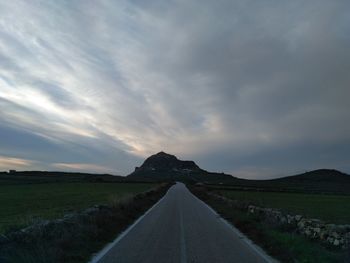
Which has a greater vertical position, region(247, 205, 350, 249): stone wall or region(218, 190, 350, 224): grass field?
region(218, 190, 350, 224): grass field

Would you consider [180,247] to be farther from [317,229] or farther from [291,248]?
[317,229]

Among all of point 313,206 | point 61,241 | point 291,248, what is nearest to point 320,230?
point 291,248

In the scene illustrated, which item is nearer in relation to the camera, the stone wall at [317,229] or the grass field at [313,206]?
the stone wall at [317,229]

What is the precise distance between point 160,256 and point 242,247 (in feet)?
11.9

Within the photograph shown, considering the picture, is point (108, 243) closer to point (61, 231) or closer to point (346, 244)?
point (61, 231)

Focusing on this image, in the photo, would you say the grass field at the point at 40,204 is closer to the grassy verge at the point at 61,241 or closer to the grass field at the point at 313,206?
the grassy verge at the point at 61,241

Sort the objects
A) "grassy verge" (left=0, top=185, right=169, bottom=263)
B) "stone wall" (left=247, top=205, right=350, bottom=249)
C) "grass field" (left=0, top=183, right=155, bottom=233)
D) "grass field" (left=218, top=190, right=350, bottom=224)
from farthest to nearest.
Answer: "grass field" (left=218, top=190, right=350, bottom=224) → "grass field" (left=0, top=183, right=155, bottom=233) → "stone wall" (left=247, top=205, right=350, bottom=249) → "grassy verge" (left=0, top=185, right=169, bottom=263)

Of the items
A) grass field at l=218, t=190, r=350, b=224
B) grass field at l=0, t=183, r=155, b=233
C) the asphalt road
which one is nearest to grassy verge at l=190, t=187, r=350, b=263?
the asphalt road

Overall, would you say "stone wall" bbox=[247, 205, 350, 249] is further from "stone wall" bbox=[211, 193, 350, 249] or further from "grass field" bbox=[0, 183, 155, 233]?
"grass field" bbox=[0, 183, 155, 233]

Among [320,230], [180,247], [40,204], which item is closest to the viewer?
[180,247]

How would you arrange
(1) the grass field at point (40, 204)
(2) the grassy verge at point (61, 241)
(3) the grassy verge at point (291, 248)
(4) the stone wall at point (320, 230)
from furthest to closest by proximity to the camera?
1. (1) the grass field at point (40, 204)
2. (4) the stone wall at point (320, 230)
3. (3) the grassy verge at point (291, 248)
4. (2) the grassy verge at point (61, 241)

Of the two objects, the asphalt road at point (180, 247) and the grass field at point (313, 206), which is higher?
the grass field at point (313, 206)

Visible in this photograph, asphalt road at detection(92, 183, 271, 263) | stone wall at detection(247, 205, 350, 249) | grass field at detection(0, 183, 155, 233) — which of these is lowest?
→ asphalt road at detection(92, 183, 271, 263)

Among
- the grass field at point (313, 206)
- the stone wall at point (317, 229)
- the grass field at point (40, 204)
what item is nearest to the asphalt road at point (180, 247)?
the stone wall at point (317, 229)
